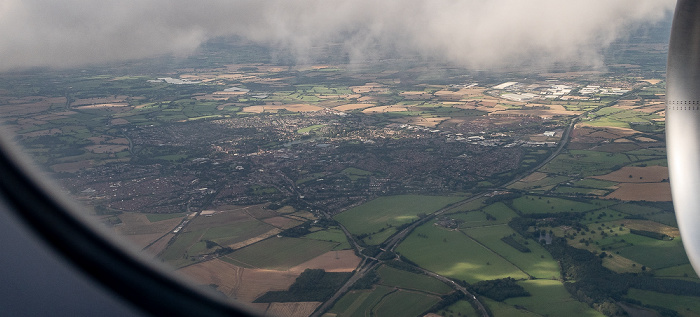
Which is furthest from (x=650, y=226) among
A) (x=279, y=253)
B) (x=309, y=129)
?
(x=309, y=129)

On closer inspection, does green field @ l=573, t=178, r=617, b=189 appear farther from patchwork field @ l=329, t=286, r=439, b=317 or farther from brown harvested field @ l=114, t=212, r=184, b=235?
brown harvested field @ l=114, t=212, r=184, b=235

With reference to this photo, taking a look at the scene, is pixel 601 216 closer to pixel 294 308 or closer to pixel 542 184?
pixel 542 184

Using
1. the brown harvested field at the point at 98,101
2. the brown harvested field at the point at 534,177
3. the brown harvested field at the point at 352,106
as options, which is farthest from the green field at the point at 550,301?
the brown harvested field at the point at 98,101

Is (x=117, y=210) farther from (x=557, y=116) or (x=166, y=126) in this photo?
(x=557, y=116)

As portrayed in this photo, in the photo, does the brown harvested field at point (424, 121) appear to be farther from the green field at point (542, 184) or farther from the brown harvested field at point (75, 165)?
the brown harvested field at point (75, 165)

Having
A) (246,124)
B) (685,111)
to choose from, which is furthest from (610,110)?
(685,111)

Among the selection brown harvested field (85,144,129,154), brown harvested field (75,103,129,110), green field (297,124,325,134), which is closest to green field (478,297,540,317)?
brown harvested field (85,144,129,154)
